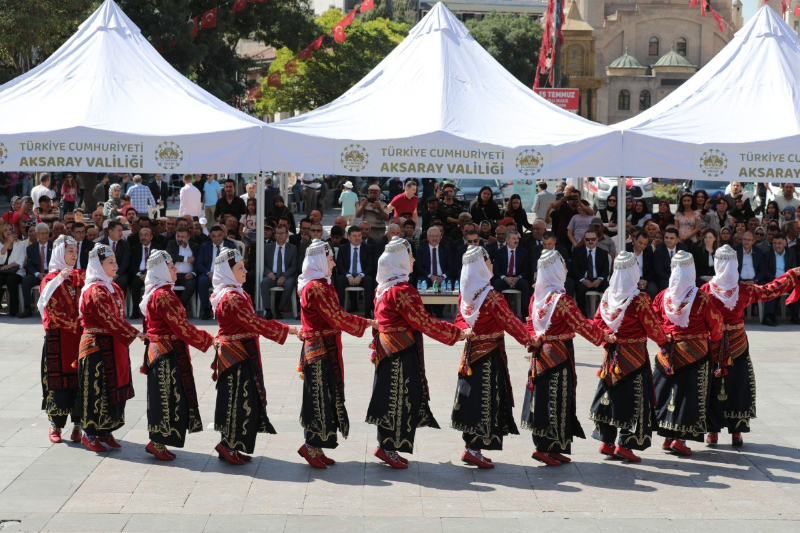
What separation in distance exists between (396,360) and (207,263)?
7436 mm

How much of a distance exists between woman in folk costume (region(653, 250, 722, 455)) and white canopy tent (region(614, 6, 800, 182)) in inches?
238

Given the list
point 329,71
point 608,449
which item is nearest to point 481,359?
point 608,449

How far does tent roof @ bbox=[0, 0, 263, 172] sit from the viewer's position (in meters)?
13.8

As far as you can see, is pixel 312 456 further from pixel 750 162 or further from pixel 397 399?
pixel 750 162

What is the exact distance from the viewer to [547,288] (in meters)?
7.76

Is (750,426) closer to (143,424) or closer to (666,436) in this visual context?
(666,436)

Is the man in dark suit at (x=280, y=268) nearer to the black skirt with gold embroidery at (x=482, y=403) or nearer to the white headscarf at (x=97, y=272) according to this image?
the white headscarf at (x=97, y=272)

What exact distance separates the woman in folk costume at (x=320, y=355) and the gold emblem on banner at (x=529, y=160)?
660 cm

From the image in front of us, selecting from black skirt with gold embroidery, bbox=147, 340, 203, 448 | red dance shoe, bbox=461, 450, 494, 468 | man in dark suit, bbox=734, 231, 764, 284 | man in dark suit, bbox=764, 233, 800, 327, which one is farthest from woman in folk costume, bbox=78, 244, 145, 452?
man in dark suit, bbox=764, 233, 800, 327

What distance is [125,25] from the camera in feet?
52.2

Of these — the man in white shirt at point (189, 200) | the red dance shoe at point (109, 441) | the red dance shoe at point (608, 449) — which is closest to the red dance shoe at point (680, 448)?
the red dance shoe at point (608, 449)

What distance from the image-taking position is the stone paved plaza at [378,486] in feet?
21.8

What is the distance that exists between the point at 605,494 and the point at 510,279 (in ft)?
24.3

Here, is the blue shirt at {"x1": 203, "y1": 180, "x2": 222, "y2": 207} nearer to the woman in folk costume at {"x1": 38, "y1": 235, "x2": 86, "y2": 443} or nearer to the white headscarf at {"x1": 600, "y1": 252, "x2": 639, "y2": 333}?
the woman in folk costume at {"x1": 38, "y1": 235, "x2": 86, "y2": 443}
